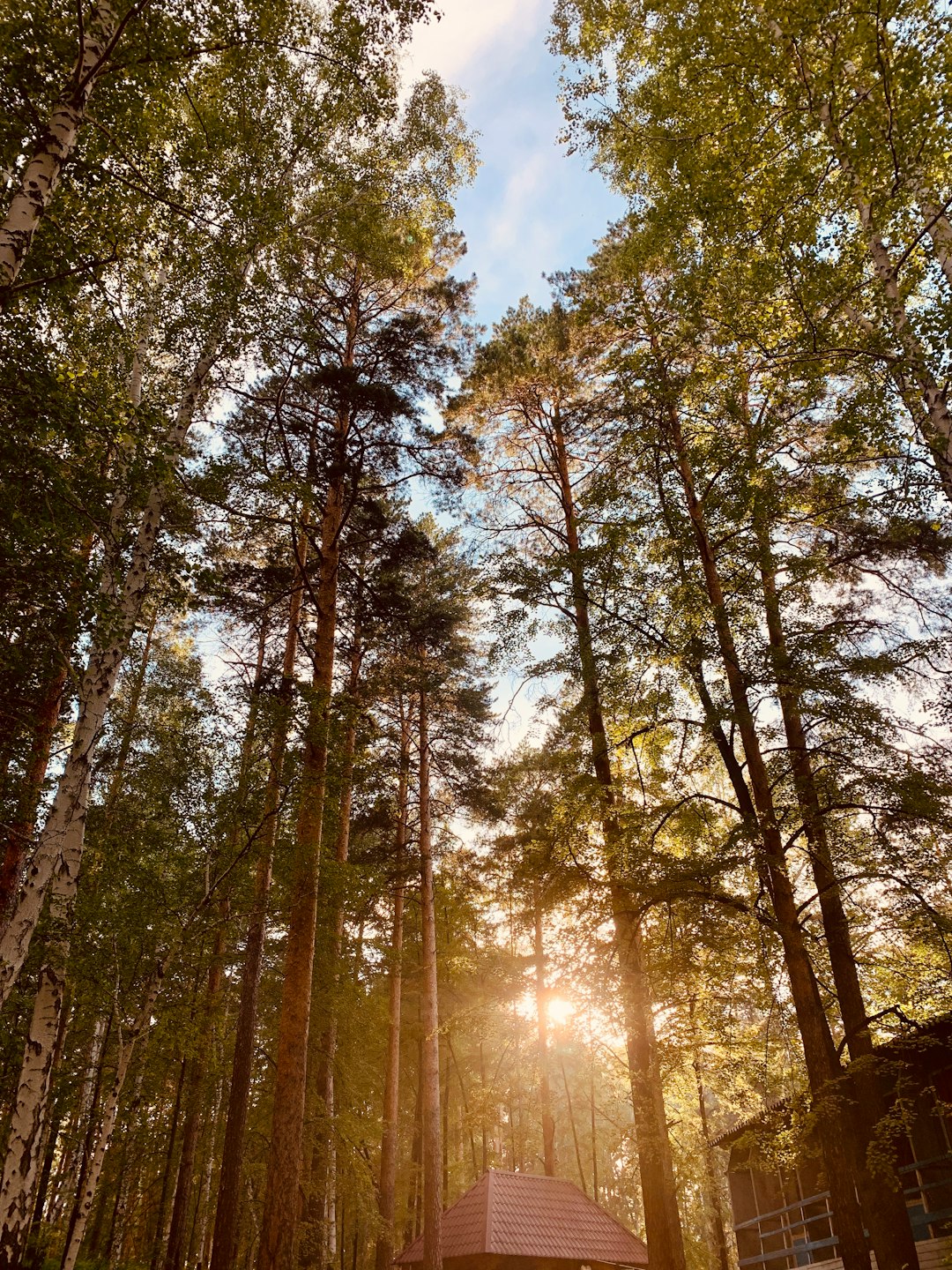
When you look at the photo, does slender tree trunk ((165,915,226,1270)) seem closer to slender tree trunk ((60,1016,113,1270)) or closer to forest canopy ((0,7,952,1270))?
forest canopy ((0,7,952,1270))

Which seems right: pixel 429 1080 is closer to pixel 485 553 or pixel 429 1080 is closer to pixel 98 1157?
pixel 98 1157

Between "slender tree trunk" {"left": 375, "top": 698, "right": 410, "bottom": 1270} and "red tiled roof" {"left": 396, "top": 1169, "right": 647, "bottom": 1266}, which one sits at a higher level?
"slender tree trunk" {"left": 375, "top": 698, "right": 410, "bottom": 1270}

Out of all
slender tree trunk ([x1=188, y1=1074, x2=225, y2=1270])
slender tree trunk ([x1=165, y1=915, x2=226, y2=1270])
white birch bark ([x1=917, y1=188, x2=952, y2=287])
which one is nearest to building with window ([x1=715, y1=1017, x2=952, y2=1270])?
white birch bark ([x1=917, y1=188, x2=952, y2=287])

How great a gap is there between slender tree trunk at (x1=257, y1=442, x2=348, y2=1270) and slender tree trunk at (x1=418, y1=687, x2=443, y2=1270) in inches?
197

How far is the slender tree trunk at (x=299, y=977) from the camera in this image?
8008 mm

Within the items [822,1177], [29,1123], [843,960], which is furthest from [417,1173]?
[29,1123]

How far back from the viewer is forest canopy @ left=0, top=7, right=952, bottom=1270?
7438 mm

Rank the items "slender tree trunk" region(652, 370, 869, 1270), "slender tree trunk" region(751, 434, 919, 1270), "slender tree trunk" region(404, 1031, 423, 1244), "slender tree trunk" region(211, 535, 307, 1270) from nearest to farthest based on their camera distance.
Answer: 1. "slender tree trunk" region(652, 370, 869, 1270)
2. "slender tree trunk" region(751, 434, 919, 1270)
3. "slender tree trunk" region(211, 535, 307, 1270)
4. "slender tree trunk" region(404, 1031, 423, 1244)

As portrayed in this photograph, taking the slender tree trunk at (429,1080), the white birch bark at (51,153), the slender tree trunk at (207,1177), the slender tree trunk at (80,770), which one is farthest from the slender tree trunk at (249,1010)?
the slender tree trunk at (207,1177)

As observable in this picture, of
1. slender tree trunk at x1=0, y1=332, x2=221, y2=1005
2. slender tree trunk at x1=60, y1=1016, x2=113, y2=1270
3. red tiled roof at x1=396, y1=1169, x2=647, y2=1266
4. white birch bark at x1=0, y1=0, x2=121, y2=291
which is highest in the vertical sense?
white birch bark at x1=0, y1=0, x2=121, y2=291

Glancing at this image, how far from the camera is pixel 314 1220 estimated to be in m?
13.1

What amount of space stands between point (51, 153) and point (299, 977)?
861 cm

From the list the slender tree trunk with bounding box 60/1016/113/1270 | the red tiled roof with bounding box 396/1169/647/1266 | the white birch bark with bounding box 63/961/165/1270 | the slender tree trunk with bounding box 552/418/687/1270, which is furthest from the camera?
the red tiled roof with bounding box 396/1169/647/1266

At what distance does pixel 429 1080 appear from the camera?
47.3ft
